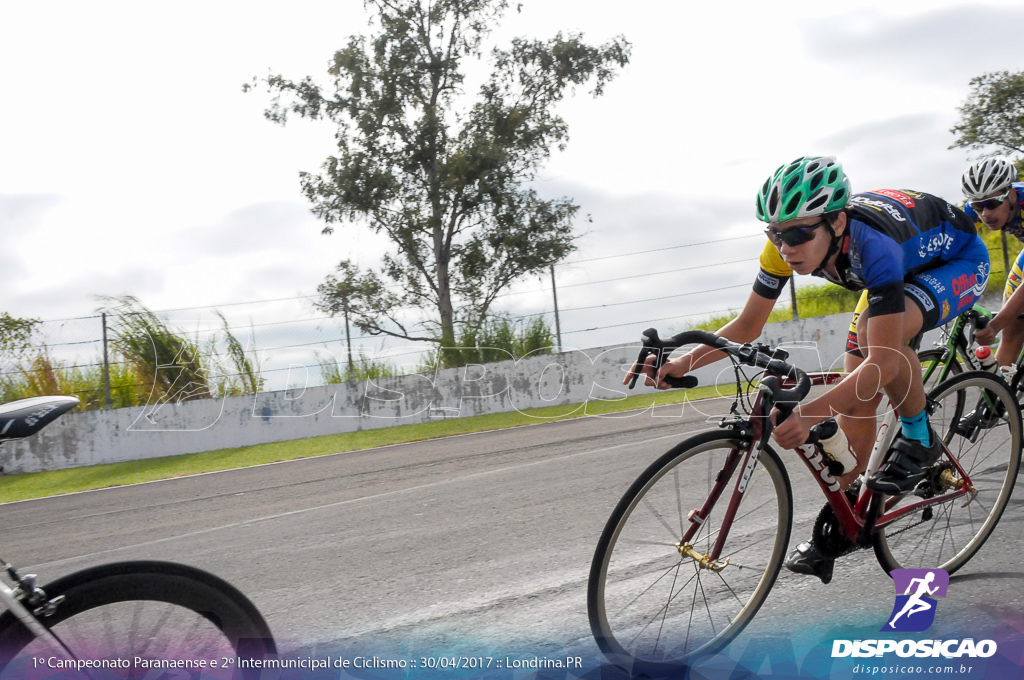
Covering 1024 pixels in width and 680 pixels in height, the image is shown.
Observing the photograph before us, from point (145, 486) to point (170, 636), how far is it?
8.84 meters

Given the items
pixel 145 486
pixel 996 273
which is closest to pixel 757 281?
pixel 145 486

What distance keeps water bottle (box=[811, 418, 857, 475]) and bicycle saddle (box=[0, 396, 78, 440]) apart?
2287mm

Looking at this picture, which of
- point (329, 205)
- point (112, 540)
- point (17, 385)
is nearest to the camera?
point (112, 540)

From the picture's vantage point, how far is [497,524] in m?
4.87

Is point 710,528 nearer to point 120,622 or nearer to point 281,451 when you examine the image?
point 120,622

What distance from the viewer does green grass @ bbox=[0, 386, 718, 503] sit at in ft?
37.0

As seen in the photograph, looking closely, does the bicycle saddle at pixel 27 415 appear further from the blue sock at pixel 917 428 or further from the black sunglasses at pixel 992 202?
the black sunglasses at pixel 992 202

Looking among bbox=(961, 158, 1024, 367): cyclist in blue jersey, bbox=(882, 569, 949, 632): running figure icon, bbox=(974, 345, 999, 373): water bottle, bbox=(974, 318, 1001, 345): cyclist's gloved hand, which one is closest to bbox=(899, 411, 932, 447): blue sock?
bbox=(882, 569, 949, 632): running figure icon

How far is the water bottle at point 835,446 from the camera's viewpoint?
2.63 m

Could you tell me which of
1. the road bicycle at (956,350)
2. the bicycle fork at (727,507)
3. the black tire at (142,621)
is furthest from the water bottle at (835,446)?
Answer: the road bicycle at (956,350)

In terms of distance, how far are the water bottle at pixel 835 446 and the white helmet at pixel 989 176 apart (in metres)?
2.87

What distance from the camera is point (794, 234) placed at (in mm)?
2830

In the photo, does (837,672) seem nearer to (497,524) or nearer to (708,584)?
(708,584)

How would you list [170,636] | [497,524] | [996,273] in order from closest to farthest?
[170,636], [497,524], [996,273]
